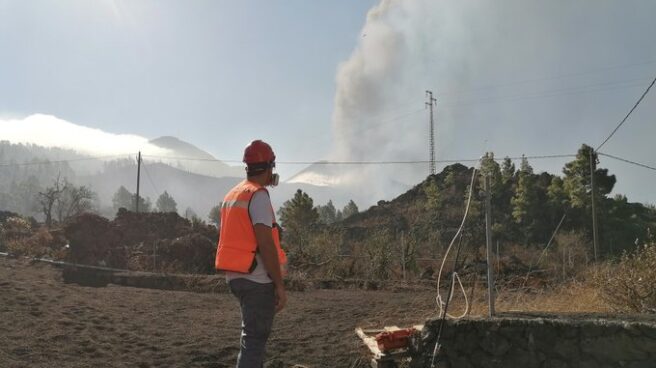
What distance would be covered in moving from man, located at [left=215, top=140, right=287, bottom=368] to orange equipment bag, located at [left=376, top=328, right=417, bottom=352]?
229cm

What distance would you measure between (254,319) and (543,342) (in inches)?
103

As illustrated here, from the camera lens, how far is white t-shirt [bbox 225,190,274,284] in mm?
3371

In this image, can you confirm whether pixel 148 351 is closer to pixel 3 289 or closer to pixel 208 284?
pixel 3 289

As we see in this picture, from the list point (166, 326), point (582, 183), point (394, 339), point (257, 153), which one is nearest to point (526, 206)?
point (582, 183)

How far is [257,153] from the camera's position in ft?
12.1

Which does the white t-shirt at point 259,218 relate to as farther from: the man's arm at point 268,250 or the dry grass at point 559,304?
the dry grass at point 559,304

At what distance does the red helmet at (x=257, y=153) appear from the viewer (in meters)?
3.68

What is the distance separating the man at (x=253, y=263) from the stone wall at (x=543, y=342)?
222cm

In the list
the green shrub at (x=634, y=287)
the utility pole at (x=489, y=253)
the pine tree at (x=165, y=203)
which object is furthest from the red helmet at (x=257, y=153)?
the pine tree at (x=165, y=203)

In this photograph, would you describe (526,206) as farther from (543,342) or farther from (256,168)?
(256,168)

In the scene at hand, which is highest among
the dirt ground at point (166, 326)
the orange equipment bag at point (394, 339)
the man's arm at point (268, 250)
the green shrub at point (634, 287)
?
the man's arm at point (268, 250)

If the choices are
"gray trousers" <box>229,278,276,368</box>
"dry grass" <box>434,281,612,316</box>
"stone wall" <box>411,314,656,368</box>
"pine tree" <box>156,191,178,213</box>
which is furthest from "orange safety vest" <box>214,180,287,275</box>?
"pine tree" <box>156,191,178,213</box>

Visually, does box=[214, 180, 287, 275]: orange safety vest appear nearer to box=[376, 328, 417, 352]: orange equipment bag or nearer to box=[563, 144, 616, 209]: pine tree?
box=[376, 328, 417, 352]: orange equipment bag

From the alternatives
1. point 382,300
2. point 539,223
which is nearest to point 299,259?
point 382,300
